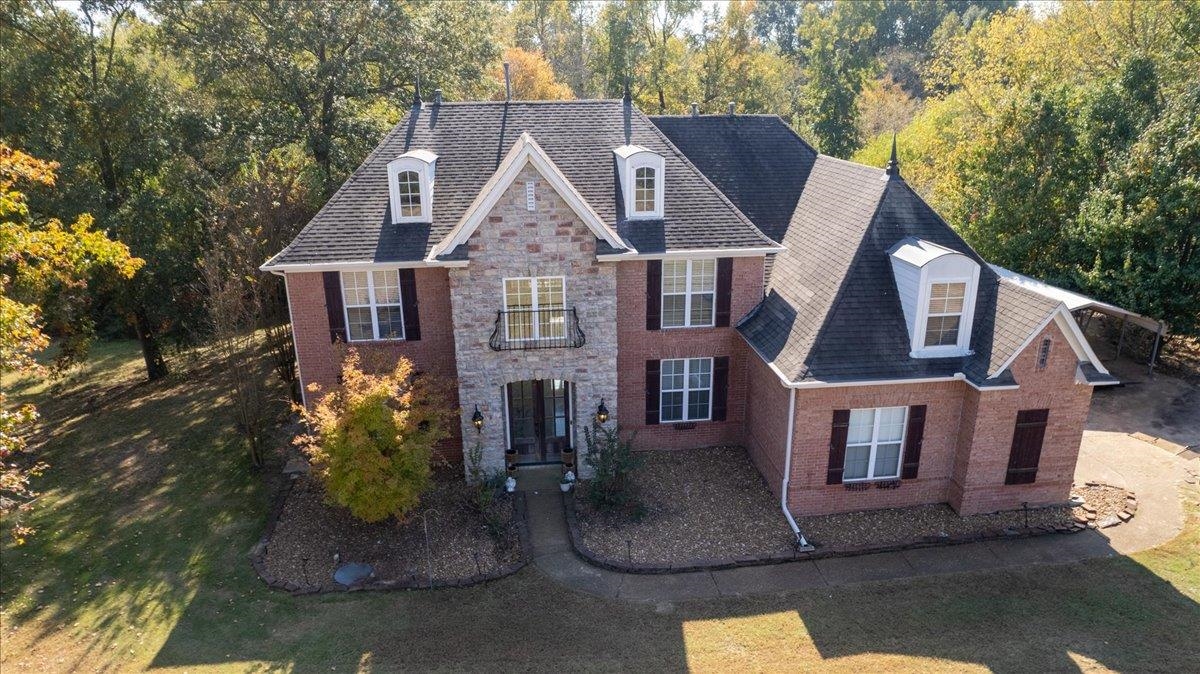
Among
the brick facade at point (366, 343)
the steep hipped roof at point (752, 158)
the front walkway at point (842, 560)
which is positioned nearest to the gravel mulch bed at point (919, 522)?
the front walkway at point (842, 560)

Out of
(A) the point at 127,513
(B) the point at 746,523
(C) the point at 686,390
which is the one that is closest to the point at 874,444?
(B) the point at 746,523

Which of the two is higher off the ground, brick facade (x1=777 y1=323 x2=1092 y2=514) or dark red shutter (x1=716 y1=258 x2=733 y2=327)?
dark red shutter (x1=716 y1=258 x2=733 y2=327)

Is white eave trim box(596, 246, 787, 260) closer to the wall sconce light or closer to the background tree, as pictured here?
the wall sconce light

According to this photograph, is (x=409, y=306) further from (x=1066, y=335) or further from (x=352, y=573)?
(x=1066, y=335)

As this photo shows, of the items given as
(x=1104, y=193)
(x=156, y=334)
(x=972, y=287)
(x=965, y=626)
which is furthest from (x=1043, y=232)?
(x=156, y=334)

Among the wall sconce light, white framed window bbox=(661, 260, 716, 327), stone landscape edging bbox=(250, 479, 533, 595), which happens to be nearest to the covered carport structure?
white framed window bbox=(661, 260, 716, 327)
